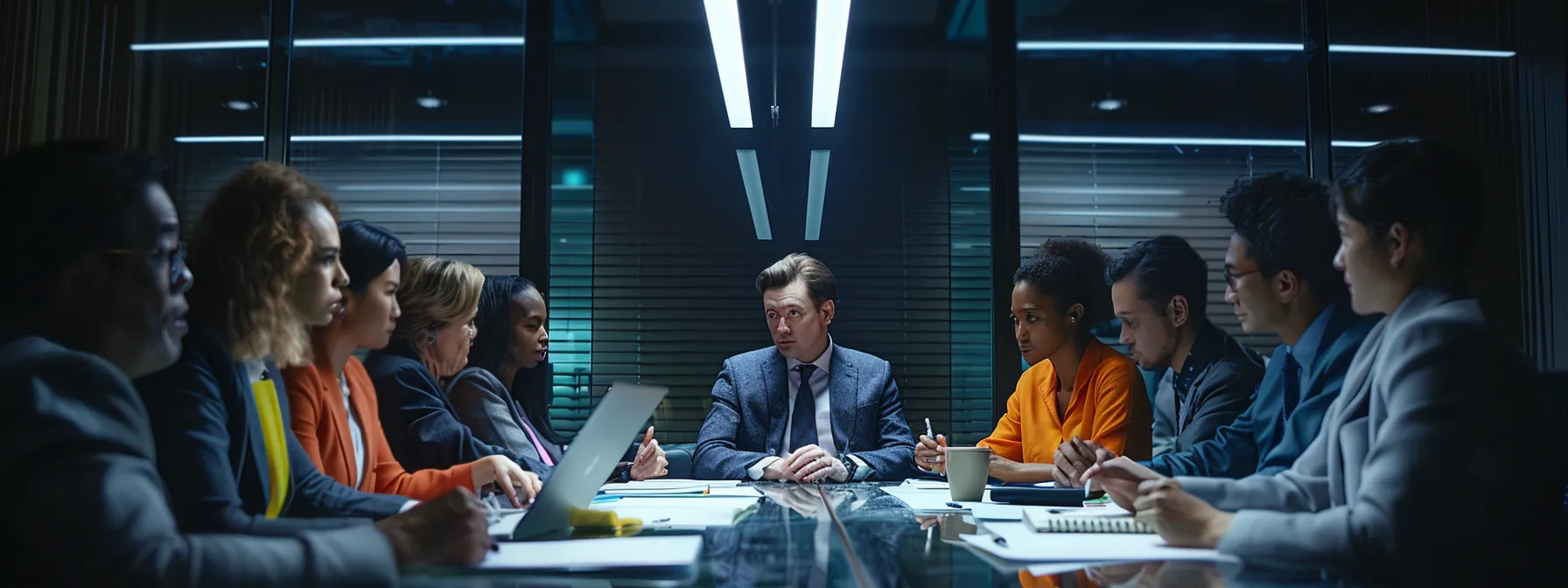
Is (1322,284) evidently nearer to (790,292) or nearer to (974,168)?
(790,292)

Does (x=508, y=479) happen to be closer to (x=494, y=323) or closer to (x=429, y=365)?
(x=429, y=365)

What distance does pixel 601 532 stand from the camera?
1.42 m

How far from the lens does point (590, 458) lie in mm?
1455

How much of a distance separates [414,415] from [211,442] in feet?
3.35

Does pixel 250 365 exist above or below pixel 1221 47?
below

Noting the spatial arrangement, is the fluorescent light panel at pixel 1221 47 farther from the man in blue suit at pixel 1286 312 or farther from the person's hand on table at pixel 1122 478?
the person's hand on table at pixel 1122 478

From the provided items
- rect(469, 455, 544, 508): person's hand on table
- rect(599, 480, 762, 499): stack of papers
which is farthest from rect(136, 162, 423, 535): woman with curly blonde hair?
rect(599, 480, 762, 499): stack of papers

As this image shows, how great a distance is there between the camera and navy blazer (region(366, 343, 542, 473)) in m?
2.14

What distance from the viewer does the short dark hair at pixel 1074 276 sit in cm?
286

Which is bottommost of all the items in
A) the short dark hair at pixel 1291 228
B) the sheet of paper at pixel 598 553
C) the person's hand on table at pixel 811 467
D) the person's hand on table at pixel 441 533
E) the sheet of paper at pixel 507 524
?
the person's hand on table at pixel 811 467

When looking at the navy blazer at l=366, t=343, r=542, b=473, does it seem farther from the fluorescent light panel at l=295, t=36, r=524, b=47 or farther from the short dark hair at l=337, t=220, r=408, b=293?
the fluorescent light panel at l=295, t=36, r=524, b=47

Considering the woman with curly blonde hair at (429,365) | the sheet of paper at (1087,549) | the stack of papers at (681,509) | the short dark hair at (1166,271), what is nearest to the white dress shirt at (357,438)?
the woman with curly blonde hair at (429,365)

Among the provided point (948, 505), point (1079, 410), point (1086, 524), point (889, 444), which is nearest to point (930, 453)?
point (1079, 410)

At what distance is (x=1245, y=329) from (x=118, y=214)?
183 cm
